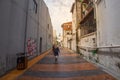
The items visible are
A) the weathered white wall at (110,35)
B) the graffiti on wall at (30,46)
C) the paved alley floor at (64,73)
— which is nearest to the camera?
the paved alley floor at (64,73)

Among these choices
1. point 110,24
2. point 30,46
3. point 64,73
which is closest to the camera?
point 64,73

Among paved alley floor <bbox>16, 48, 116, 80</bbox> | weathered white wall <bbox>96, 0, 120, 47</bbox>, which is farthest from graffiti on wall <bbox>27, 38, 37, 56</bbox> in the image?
weathered white wall <bbox>96, 0, 120, 47</bbox>

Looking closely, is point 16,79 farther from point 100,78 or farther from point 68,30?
point 68,30

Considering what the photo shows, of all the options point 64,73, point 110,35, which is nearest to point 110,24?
point 110,35

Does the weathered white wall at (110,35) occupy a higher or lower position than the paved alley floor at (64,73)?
higher

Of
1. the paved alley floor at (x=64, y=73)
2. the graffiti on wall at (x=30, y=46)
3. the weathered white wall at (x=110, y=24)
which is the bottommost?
the paved alley floor at (x=64, y=73)

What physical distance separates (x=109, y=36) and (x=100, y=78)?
3.62 metres

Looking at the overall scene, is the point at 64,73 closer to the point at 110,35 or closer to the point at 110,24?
the point at 110,35

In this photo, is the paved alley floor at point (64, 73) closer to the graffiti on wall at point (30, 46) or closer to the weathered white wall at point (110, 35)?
the weathered white wall at point (110, 35)

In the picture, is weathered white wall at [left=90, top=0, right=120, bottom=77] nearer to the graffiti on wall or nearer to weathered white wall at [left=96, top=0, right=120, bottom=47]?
weathered white wall at [left=96, top=0, right=120, bottom=47]

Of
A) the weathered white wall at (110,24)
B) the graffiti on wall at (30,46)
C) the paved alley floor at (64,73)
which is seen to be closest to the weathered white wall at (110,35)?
the weathered white wall at (110,24)

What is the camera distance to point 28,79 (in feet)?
23.2

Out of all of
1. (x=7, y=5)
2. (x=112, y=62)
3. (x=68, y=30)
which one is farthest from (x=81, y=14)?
(x=68, y=30)

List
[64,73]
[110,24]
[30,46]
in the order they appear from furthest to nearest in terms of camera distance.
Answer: [30,46], [110,24], [64,73]
